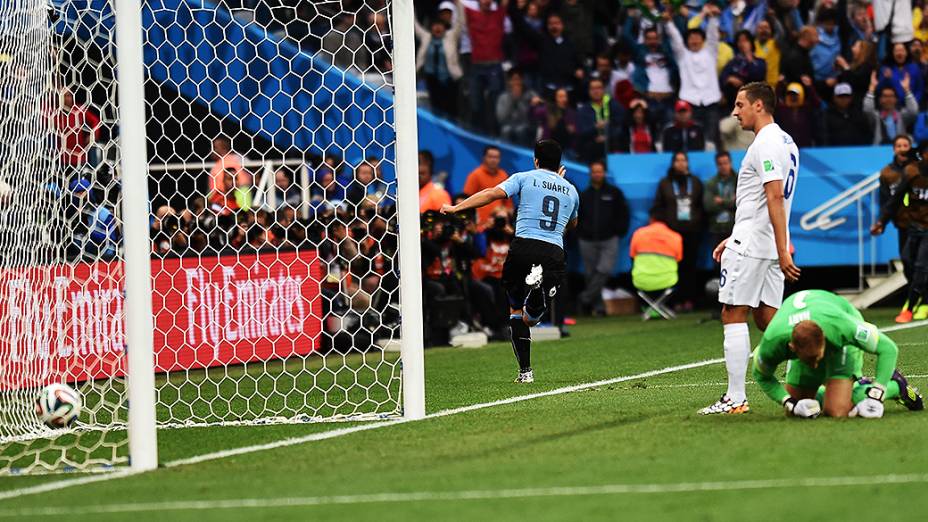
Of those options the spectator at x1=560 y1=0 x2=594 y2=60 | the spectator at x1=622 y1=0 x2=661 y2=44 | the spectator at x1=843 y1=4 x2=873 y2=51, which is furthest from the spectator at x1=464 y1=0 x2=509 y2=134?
the spectator at x1=843 y1=4 x2=873 y2=51

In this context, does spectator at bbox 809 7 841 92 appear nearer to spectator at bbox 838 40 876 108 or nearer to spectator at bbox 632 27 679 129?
spectator at bbox 838 40 876 108

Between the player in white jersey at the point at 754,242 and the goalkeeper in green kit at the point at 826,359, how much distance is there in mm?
384

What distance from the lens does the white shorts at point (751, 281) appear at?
9.27 m

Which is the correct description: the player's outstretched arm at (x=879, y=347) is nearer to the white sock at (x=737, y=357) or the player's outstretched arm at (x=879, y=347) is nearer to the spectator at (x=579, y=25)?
the white sock at (x=737, y=357)

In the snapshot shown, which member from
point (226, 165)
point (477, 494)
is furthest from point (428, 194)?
point (477, 494)

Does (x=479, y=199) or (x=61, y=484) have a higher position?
(x=479, y=199)

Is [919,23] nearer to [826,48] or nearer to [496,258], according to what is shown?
[826,48]

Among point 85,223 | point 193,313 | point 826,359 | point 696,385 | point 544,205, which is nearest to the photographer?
point 826,359

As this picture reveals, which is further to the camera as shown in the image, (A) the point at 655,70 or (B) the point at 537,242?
(A) the point at 655,70

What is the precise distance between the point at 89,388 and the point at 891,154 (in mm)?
12890

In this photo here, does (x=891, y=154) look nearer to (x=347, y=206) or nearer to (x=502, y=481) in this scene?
(x=347, y=206)

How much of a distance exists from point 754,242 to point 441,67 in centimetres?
1153

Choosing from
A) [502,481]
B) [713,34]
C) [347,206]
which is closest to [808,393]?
[502,481]

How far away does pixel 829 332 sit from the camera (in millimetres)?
8461
